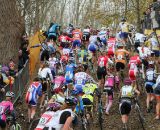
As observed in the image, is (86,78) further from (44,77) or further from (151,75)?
(151,75)

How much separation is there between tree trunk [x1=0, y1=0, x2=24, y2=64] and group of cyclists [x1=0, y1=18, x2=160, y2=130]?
185 cm

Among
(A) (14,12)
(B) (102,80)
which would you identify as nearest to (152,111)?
(B) (102,80)

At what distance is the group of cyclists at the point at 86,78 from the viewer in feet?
43.2

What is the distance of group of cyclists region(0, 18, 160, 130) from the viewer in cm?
1317

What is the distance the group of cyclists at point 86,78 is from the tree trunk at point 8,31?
1851 mm

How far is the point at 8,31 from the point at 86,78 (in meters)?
8.20

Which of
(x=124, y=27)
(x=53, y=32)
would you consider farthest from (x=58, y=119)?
(x=124, y=27)

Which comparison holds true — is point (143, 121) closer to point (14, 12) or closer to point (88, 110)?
point (88, 110)

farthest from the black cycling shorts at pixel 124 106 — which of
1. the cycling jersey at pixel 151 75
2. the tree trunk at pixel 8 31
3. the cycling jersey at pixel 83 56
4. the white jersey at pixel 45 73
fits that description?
the tree trunk at pixel 8 31

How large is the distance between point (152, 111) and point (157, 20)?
22.2 ft

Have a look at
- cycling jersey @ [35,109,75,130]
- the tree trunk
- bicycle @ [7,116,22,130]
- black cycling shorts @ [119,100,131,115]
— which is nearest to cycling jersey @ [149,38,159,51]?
black cycling shorts @ [119,100,131,115]

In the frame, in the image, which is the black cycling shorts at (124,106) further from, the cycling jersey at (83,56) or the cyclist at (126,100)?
the cycling jersey at (83,56)

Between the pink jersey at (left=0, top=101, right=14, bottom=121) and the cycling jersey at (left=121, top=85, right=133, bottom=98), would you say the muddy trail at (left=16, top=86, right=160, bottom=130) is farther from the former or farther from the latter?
the pink jersey at (left=0, top=101, right=14, bottom=121)

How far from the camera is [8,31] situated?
23016 mm
